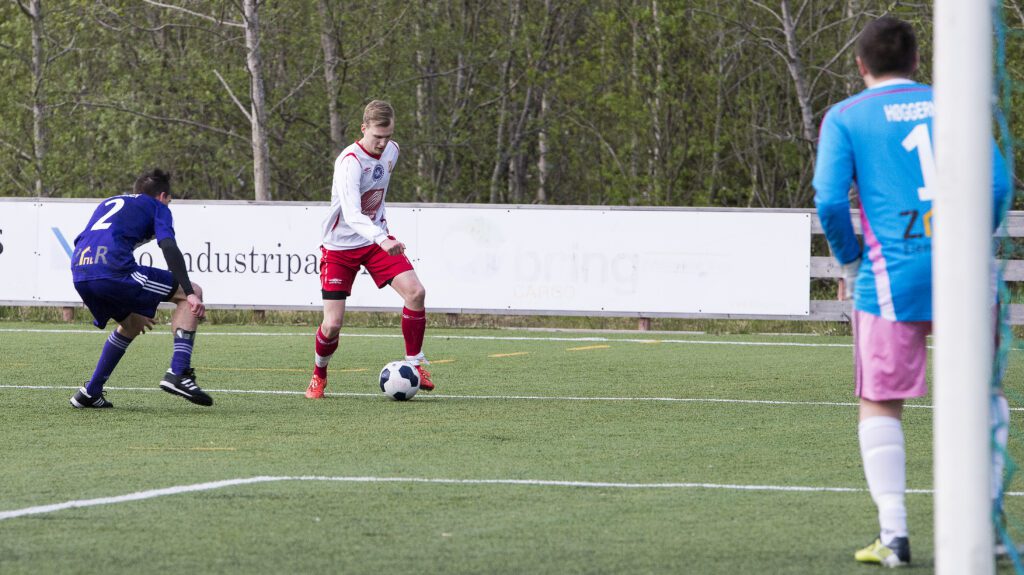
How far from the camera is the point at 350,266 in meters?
10.8

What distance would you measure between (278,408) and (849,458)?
3.83 metres

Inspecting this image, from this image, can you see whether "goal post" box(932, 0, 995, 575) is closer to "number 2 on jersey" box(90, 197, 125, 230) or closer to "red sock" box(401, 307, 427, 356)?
"number 2 on jersey" box(90, 197, 125, 230)

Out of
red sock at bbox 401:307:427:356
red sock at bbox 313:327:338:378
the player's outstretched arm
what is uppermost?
the player's outstretched arm

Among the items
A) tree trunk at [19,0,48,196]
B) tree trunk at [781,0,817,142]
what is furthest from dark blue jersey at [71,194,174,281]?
tree trunk at [19,0,48,196]

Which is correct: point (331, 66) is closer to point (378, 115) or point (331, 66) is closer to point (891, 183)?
point (378, 115)

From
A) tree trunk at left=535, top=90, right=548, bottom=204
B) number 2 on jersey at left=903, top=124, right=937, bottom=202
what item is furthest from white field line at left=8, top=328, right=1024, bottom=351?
tree trunk at left=535, top=90, right=548, bottom=204

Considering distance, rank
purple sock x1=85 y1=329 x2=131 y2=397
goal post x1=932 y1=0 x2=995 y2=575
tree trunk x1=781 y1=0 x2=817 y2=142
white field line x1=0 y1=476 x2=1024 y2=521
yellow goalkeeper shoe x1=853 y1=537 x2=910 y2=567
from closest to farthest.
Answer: goal post x1=932 y1=0 x2=995 y2=575 < yellow goalkeeper shoe x1=853 y1=537 x2=910 y2=567 < white field line x1=0 y1=476 x2=1024 y2=521 < purple sock x1=85 y1=329 x2=131 y2=397 < tree trunk x1=781 y1=0 x2=817 y2=142

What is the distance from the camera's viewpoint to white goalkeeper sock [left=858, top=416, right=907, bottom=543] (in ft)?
16.0

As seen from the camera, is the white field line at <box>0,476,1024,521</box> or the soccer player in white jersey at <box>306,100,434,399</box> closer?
the white field line at <box>0,476,1024,521</box>

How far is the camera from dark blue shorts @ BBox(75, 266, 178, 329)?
9.69 meters

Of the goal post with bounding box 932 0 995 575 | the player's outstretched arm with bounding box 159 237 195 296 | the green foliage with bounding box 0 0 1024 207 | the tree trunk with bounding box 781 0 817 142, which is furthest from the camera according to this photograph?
the green foliage with bounding box 0 0 1024 207

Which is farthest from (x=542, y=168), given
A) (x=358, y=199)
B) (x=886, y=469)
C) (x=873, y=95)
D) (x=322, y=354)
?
(x=886, y=469)

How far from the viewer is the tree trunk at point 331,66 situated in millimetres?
27406

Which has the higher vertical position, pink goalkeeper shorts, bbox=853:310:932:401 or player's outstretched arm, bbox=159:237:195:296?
player's outstretched arm, bbox=159:237:195:296
